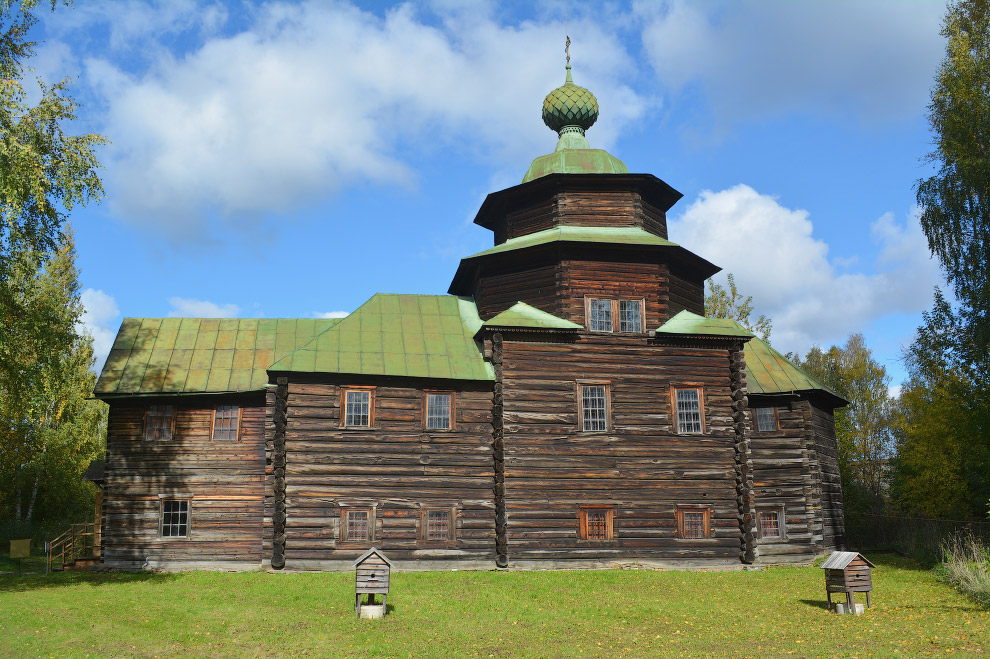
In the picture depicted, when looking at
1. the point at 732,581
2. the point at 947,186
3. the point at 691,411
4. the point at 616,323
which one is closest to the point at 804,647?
the point at 732,581

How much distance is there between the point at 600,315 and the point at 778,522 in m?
10.1

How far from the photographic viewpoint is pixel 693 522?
2475cm

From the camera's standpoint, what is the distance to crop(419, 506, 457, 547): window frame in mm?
23906

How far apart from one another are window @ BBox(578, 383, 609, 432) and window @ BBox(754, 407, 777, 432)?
7095mm

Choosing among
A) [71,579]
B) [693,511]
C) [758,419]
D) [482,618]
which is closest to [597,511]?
[693,511]

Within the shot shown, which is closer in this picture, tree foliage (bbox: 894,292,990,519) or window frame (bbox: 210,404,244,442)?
window frame (bbox: 210,404,244,442)

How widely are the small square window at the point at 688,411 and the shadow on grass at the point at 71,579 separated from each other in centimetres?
1651

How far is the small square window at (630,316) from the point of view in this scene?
26000 millimetres

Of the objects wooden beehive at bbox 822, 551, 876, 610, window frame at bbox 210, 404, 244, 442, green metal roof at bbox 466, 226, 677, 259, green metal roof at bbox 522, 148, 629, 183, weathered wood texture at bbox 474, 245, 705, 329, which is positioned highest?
green metal roof at bbox 522, 148, 629, 183

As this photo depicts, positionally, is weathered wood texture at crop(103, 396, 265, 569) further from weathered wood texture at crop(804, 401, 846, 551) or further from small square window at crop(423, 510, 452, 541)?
weathered wood texture at crop(804, 401, 846, 551)

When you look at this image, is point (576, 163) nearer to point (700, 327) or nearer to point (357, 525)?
point (700, 327)

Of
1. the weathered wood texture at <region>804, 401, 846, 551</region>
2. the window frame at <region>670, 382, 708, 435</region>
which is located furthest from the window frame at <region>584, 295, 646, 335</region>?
the weathered wood texture at <region>804, 401, 846, 551</region>

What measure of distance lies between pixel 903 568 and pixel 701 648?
50.4 feet

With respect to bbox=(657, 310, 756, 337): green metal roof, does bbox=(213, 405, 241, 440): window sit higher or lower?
lower
